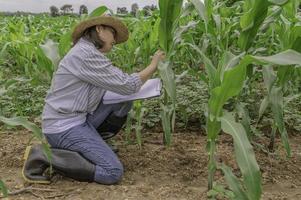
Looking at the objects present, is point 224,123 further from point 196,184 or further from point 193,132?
point 193,132

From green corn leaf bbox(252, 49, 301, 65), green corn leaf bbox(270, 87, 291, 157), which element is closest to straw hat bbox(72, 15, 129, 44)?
green corn leaf bbox(270, 87, 291, 157)

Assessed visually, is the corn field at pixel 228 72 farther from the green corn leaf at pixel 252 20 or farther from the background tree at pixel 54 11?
the background tree at pixel 54 11

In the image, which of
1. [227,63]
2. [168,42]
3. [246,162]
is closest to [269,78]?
[227,63]

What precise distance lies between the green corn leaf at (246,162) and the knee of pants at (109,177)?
99cm

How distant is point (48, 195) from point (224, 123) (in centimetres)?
114

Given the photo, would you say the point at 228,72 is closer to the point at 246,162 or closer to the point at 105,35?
the point at 246,162

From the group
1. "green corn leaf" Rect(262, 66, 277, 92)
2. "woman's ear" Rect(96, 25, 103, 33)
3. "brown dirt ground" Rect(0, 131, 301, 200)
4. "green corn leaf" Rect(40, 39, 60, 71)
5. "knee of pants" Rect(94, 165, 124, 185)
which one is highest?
"woman's ear" Rect(96, 25, 103, 33)

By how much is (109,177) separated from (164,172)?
1.21 ft

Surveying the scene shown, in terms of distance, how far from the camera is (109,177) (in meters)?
2.71

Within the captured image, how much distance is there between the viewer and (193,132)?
3684 mm

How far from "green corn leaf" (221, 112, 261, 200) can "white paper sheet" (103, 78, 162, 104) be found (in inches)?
38.6

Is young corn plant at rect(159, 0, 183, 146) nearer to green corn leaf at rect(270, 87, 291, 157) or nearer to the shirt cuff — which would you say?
the shirt cuff

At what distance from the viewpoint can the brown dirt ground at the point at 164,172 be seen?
2557 millimetres

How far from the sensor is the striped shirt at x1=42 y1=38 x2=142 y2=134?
2.70 metres
